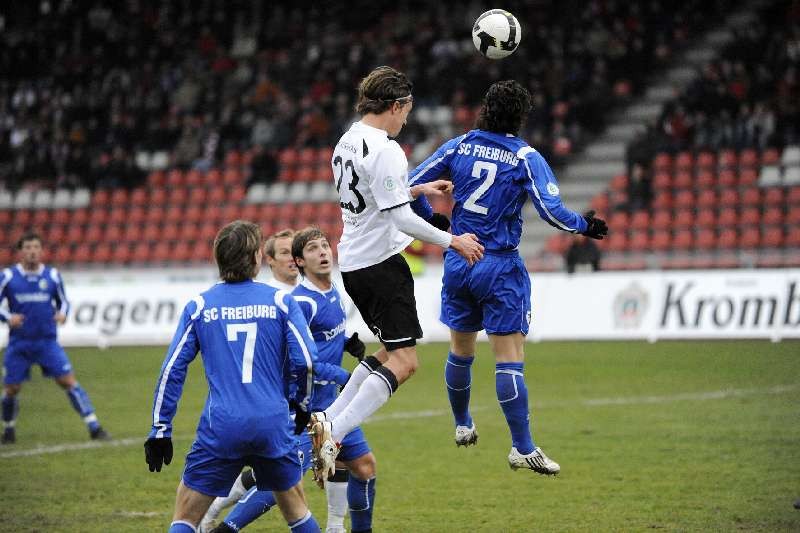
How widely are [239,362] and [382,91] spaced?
243 cm

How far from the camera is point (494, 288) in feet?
28.3

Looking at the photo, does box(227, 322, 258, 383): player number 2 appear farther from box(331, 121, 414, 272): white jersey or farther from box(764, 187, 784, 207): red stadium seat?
box(764, 187, 784, 207): red stadium seat

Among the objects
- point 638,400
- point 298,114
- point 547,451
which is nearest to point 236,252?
point 547,451

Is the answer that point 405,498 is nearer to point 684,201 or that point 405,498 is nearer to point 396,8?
point 684,201

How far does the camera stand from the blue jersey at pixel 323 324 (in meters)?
8.32

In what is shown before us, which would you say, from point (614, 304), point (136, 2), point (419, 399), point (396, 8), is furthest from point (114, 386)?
point (136, 2)

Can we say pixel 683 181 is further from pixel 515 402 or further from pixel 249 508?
pixel 249 508

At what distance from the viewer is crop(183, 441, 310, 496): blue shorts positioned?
6531mm

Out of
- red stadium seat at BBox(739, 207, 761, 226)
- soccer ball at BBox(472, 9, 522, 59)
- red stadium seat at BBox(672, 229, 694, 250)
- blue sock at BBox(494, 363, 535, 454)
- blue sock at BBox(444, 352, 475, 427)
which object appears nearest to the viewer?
blue sock at BBox(494, 363, 535, 454)

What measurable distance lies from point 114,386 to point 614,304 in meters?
8.38

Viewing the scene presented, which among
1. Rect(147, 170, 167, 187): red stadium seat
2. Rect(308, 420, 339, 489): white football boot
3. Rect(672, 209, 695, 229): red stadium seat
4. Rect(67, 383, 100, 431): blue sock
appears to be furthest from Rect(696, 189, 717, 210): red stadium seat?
Rect(308, 420, 339, 489): white football boot

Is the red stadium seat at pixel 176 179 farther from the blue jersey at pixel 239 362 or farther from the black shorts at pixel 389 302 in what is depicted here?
the blue jersey at pixel 239 362

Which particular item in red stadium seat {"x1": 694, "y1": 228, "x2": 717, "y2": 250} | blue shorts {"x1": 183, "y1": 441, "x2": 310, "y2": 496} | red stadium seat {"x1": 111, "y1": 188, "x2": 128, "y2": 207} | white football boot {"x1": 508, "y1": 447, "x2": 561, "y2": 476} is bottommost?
red stadium seat {"x1": 111, "y1": 188, "x2": 128, "y2": 207}

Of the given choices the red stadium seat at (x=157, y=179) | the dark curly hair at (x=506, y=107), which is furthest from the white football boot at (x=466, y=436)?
the red stadium seat at (x=157, y=179)
